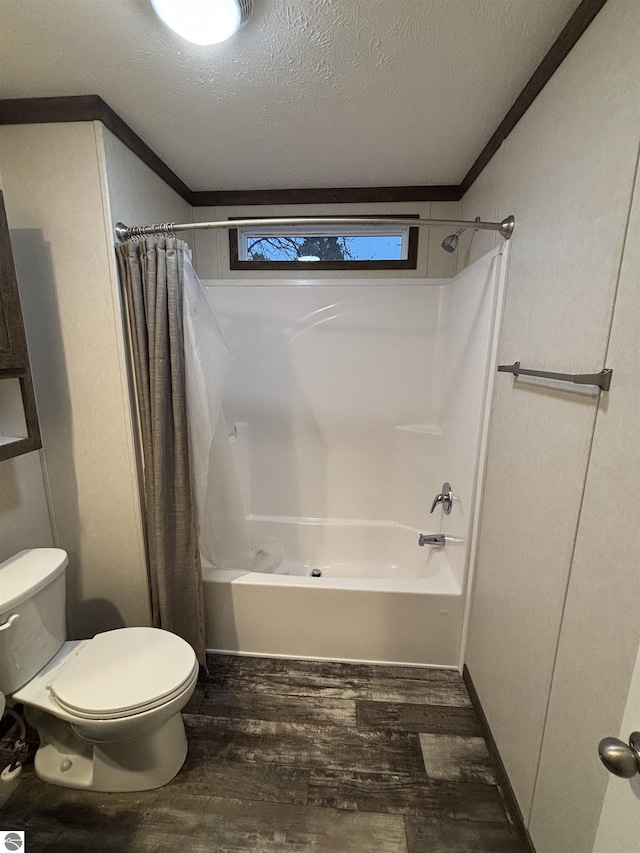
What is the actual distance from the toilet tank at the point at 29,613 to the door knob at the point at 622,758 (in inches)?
59.7

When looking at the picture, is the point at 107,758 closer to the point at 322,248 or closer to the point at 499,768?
the point at 499,768

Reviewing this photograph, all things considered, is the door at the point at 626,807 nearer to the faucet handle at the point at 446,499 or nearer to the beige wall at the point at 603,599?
the beige wall at the point at 603,599

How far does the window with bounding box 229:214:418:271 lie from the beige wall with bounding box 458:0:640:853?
0.79m

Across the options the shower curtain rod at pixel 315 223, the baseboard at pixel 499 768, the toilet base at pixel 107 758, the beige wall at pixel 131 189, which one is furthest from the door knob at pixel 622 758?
the beige wall at pixel 131 189

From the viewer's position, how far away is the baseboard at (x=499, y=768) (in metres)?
1.13

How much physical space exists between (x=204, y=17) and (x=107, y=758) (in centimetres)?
225

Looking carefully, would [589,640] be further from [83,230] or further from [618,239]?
[83,230]

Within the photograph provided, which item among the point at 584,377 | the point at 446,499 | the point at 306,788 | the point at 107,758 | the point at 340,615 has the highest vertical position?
the point at 584,377

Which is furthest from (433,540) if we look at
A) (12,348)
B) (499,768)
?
(12,348)

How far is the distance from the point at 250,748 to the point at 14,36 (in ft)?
7.96

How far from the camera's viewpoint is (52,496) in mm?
1587

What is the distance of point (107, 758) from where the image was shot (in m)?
1.25

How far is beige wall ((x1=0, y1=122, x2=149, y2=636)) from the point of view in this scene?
1.34 meters

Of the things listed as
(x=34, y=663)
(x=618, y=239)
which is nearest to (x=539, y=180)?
(x=618, y=239)
